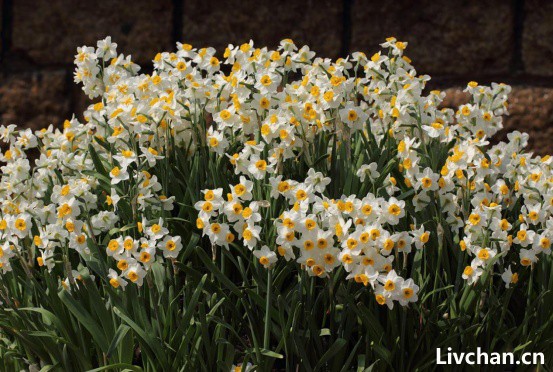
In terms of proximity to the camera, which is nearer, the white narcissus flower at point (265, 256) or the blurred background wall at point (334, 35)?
the white narcissus flower at point (265, 256)

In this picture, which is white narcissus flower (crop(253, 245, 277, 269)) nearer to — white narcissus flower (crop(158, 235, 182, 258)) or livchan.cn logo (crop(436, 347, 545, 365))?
white narcissus flower (crop(158, 235, 182, 258))

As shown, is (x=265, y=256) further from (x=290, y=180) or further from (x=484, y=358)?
(x=484, y=358)

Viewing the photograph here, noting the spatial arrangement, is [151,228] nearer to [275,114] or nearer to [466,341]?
[275,114]

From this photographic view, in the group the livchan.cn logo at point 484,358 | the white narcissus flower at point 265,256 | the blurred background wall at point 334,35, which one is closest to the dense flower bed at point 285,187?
the white narcissus flower at point 265,256

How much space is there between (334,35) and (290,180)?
226 cm

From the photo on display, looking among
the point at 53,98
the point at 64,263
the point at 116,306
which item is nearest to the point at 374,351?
the point at 116,306

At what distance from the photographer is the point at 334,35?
4551 millimetres

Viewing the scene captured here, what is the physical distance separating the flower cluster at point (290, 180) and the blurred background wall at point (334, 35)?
4.85 feet

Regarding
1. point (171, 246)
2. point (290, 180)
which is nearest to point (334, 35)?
point (290, 180)

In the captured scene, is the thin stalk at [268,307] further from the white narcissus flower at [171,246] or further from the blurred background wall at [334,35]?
the blurred background wall at [334,35]

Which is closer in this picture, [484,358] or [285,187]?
[285,187]

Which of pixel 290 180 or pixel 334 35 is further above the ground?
pixel 334 35

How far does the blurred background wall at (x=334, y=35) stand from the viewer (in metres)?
4.52

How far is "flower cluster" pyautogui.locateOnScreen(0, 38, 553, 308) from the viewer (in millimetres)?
2311
